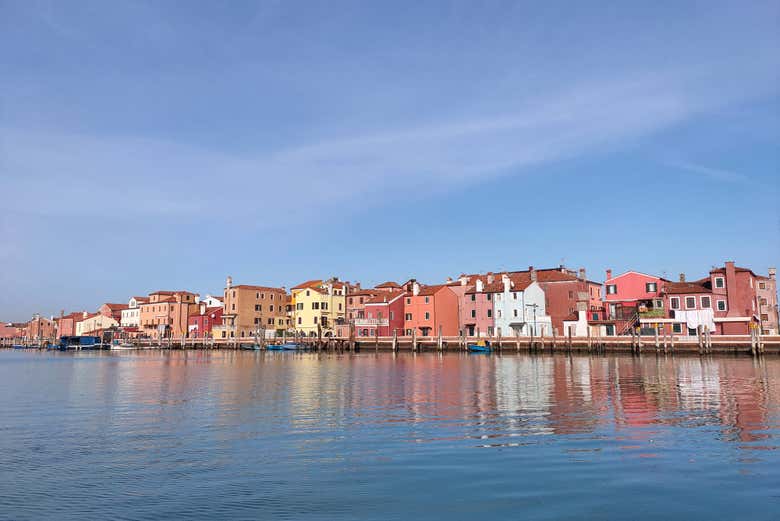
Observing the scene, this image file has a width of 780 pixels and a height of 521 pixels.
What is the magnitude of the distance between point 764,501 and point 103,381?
113 feet

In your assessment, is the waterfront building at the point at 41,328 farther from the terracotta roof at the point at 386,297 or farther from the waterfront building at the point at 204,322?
the terracotta roof at the point at 386,297

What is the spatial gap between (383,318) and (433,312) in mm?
7582

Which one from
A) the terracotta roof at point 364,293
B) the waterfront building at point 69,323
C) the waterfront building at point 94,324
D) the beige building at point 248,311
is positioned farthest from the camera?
the waterfront building at point 69,323

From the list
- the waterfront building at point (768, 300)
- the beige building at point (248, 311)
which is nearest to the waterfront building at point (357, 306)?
the beige building at point (248, 311)

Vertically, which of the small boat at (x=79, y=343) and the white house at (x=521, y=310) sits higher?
the white house at (x=521, y=310)

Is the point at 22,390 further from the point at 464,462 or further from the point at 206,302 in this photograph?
the point at 206,302

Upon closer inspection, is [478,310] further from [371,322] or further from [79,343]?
[79,343]

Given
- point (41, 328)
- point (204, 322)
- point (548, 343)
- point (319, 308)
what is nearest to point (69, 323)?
point (41, 328)

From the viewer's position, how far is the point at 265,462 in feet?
44.4

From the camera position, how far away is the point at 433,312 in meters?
85.9

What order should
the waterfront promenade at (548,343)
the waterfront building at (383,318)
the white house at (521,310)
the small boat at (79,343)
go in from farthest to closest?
the small boat at (79,343) → the waterfront building at (383,318) → the white house at (521,310) → the waterfront promenade at (548,343)

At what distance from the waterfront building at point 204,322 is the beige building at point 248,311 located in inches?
138

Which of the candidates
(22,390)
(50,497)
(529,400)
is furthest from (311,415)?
(22,390)

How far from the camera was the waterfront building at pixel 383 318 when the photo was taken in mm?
89250
